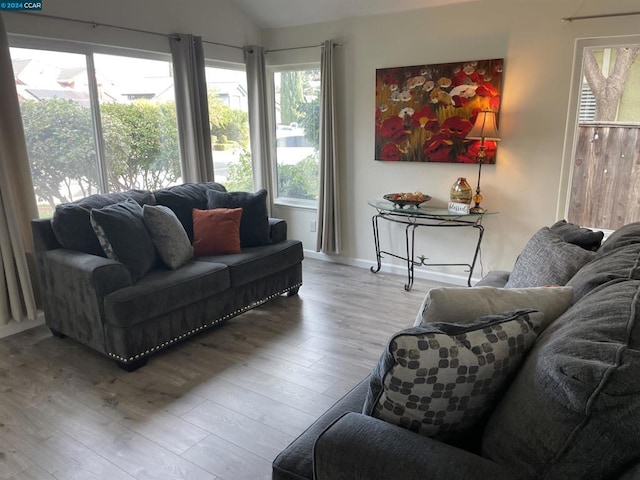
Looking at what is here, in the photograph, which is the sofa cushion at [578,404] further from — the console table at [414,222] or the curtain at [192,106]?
the curtain at [192,106]

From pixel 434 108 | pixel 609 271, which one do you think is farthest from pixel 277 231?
pixel 609 271

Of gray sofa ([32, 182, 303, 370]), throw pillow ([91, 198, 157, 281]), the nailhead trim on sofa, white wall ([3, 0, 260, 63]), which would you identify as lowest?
the nailhead trim on sofa

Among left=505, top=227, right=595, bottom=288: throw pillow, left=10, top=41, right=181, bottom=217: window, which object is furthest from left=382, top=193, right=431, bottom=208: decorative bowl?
left=10, top=41, right=181, bottom=217: window

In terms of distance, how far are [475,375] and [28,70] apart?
11.9ft

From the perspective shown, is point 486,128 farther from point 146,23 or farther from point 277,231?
point 146,23

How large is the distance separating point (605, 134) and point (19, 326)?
4575 mm

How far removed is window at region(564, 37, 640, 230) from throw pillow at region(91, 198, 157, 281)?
10.6ft

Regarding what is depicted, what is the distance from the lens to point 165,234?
3160 millimetres

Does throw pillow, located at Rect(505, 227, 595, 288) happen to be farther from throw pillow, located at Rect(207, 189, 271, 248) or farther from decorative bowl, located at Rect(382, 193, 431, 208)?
throw pillow, located at Rect(207, 189, 271, 248)

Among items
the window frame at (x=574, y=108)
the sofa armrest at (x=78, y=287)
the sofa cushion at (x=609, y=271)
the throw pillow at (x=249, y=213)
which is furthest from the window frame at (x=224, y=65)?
the sofa cushion at (x=609, y=271)

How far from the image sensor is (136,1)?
381 cm

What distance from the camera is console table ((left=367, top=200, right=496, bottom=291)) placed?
386 centimetres

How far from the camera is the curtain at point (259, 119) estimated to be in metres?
4.90

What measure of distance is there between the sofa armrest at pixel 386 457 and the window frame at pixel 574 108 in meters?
3.15
